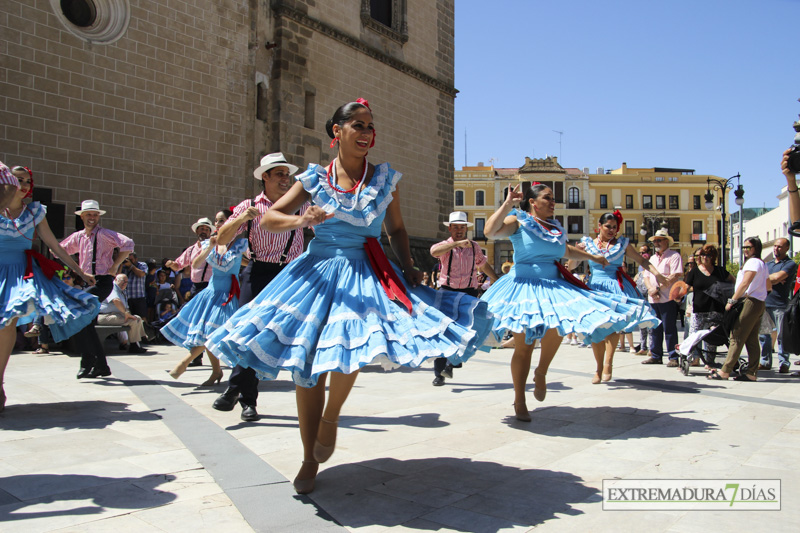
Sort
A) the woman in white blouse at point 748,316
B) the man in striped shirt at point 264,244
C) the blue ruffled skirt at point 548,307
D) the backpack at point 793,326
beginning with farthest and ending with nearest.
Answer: the woman in white blouse at point 748,316
the backpack at point 793,326
the man in striped shirt at point 264,244
the blue ruffled skirt at point 548,307

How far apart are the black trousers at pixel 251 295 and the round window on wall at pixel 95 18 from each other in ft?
36.0

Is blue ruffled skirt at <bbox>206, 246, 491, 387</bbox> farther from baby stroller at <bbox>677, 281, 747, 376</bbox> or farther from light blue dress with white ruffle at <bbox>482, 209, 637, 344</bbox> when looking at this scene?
baby stroller at <bbox>677, 281, 747, 376</bbox>

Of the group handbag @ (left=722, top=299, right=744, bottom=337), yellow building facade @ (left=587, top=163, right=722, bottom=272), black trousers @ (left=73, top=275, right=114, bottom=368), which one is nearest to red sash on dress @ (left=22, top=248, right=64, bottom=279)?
black trousers @ (left=73, top=275, right=114, bottom=368)

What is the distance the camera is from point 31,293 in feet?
18.0

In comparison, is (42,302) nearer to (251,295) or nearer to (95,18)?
(251,295)

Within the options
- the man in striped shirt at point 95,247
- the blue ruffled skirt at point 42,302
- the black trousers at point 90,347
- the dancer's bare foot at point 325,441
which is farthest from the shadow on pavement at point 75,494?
the man in striped shirt at point 95,247

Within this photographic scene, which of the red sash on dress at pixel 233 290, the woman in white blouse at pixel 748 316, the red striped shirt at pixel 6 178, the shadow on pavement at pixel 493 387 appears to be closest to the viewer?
the red striped shirt at pixel 6 178

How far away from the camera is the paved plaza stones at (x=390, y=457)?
10.0 feet

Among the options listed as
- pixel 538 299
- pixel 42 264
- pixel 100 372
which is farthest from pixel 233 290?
pixel 538 299

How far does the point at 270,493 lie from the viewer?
3.41 metres

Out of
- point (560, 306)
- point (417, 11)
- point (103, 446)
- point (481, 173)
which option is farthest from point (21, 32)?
point (481, 173)

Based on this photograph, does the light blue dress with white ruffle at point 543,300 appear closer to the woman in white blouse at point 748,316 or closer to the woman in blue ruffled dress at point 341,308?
the woman in blue ruffled dress at point 341,308

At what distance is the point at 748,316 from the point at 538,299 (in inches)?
195

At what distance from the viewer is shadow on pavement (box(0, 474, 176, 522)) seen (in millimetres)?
3113
